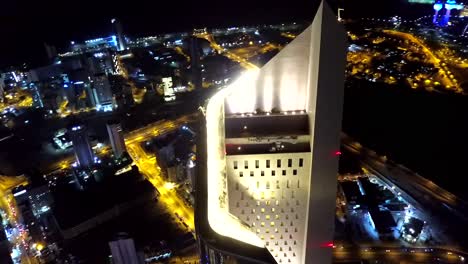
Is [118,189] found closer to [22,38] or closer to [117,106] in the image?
[117,106]

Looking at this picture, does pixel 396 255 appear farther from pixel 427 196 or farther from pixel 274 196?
pixel 274 196

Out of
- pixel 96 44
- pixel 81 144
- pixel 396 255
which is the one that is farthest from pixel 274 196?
pixel 96 44

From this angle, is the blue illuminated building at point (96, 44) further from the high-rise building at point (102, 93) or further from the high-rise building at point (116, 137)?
the high-rise building at point (116, 137)

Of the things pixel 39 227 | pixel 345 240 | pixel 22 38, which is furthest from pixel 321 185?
pixel 22 38

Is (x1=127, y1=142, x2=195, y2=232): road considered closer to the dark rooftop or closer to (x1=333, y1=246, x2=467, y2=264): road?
(x1=333, y1=246, x2=467, y2=264): road

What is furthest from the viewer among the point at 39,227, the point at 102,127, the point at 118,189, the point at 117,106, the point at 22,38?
the point at 22,38

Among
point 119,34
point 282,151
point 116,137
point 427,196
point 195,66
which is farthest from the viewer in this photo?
point 119,34
